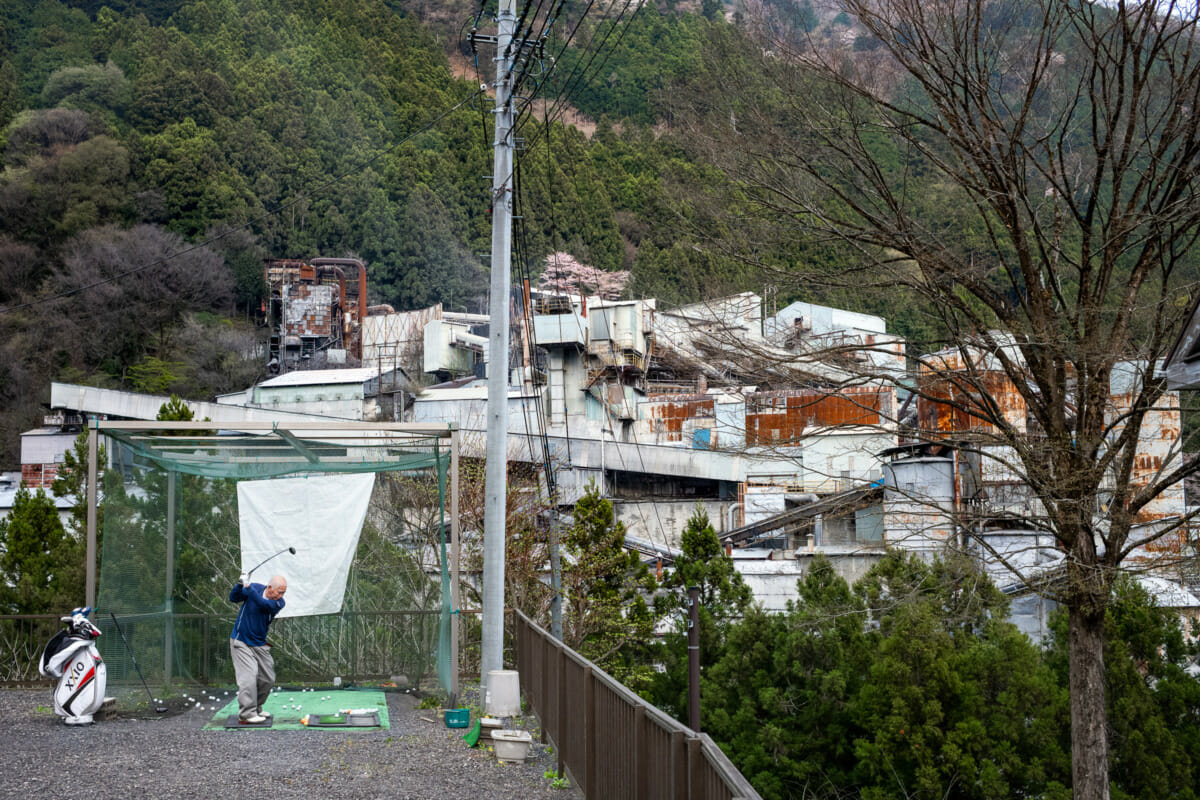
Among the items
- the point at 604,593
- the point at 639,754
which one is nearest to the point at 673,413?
the point at 604,593

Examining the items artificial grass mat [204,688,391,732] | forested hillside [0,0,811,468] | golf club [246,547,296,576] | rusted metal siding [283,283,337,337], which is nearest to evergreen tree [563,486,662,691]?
artificial grass mat [204,688,391,732]

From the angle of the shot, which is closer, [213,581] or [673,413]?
[213,581]

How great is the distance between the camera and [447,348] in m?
48.7

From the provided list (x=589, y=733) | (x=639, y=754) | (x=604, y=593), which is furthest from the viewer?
(x=604, y=593)

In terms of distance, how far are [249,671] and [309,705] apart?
1279 mm

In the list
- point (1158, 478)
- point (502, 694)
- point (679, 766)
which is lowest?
point (502, 694)

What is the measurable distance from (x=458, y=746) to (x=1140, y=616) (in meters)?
11.2

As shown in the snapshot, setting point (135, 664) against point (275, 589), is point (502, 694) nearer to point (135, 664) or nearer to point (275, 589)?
point (275, 589)

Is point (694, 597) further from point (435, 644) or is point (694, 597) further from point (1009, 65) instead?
point (1009, 65)

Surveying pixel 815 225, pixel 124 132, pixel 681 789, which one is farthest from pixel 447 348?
pixel 681 789

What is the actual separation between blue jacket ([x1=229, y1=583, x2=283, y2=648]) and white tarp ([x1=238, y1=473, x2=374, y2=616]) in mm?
1127

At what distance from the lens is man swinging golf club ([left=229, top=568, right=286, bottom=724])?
389 inches

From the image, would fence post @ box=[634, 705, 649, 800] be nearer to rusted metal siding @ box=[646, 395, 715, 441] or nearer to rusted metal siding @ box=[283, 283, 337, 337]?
rusted metal siding @ box=[646, 395, 715, 441]

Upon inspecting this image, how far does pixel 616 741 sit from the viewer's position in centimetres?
607
